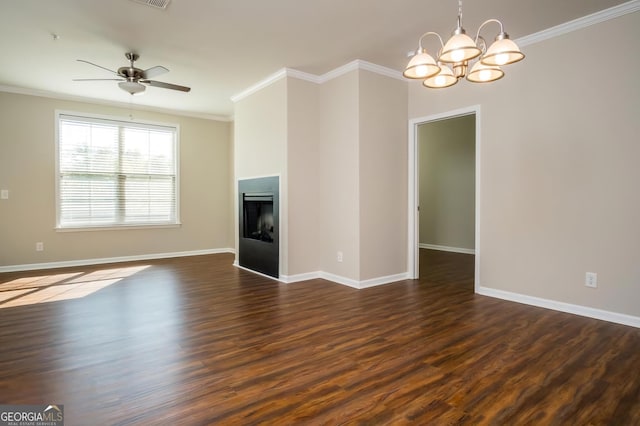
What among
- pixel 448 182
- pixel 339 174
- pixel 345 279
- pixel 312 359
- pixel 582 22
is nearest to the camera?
pixel 312 359

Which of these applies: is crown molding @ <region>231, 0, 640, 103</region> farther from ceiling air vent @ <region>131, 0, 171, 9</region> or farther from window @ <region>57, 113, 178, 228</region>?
window @ <region>57, 113, 178, 228</region>

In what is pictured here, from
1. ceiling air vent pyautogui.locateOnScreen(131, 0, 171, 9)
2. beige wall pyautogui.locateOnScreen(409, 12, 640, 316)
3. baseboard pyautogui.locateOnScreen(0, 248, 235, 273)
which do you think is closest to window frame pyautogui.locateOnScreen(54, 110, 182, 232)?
baseboard pyautogui.locateOnScreen(0, 248, 235, 273)

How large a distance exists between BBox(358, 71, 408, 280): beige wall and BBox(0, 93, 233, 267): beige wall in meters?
3.93

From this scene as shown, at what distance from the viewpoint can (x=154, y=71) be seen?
3867mm

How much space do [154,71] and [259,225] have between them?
2.48 m

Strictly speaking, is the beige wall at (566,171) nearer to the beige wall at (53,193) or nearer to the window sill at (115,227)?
the beige wall at (53,193)

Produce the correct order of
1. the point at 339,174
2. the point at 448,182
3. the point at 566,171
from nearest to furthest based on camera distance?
1. the point at 566,171
2. the point at 339,174
3. the point at 448,182

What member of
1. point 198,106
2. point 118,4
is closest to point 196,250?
point 198,106

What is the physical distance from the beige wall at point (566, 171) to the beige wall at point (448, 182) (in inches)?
124

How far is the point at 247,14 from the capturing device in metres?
3.23

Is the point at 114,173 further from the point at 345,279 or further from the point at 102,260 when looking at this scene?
the point at 345,279

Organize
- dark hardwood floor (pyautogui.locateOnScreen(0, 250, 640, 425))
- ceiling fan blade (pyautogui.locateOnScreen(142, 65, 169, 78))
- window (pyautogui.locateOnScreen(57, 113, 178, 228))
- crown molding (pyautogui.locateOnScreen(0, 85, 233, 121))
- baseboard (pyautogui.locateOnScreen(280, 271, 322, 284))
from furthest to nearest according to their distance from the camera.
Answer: window (pyautogui.locateOnScreen(57, 113, 178, 228)), crown molding (pyautogui.locateOnScreen(0, 85, 233, 121)), baseboard (pyautogui.locateOnScreen(280, 271, 322, 284)), ceiling fan blade (pyautogui.locateOnScreen(142, 65, 169, 78)), dark hardwood floor (pyautogui.locateOnScreen(0, 250, 640, 425))

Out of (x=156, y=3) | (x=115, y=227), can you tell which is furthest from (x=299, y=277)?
(x=115, y=227)

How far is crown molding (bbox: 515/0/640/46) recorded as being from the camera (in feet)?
9.94
